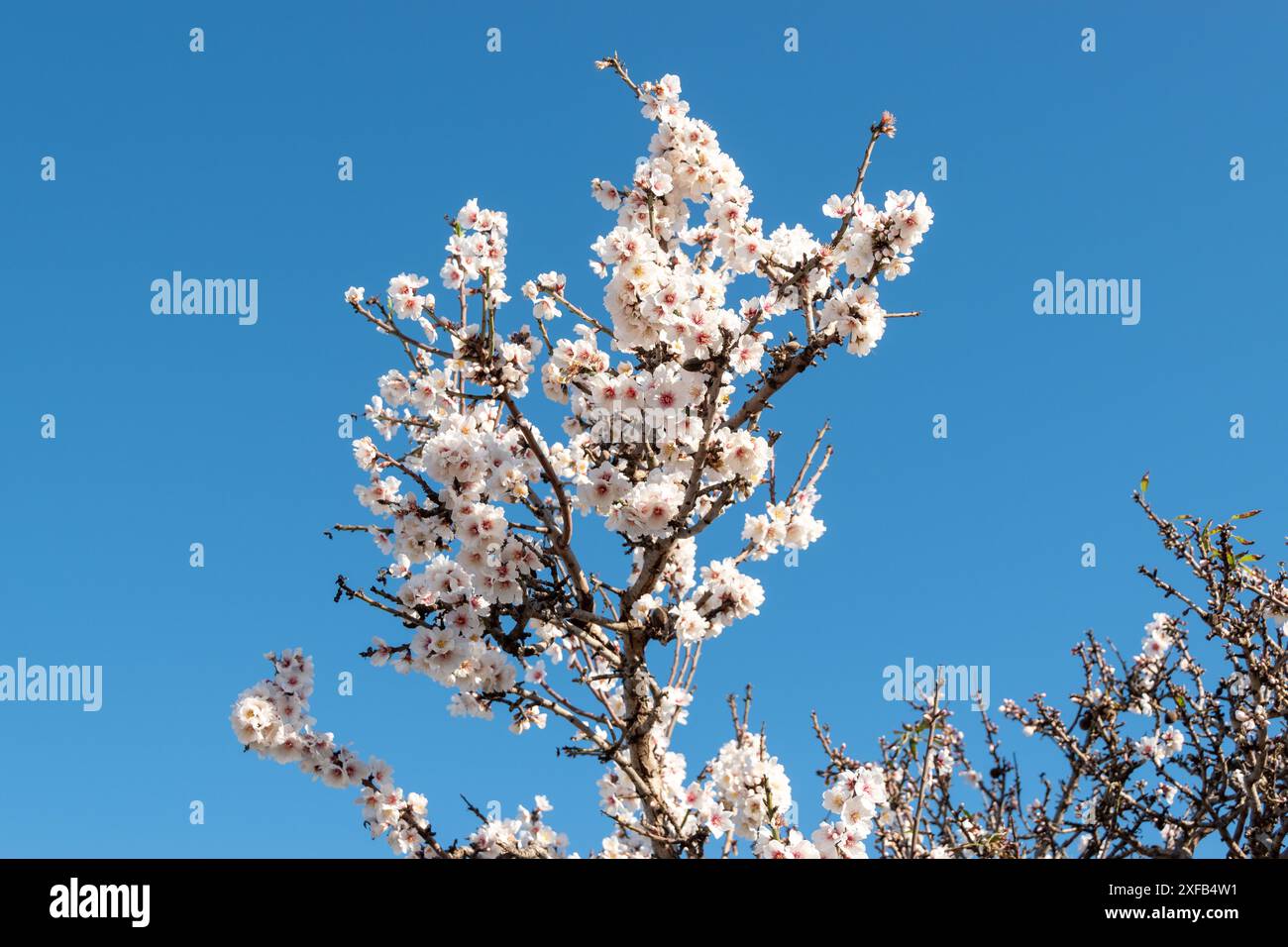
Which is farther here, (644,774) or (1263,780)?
(1263,780)

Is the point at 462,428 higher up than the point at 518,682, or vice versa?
the point at 462,428

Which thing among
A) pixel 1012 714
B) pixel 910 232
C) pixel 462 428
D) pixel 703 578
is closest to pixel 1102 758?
pixel 1012 714

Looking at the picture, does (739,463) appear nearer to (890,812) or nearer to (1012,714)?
(890,812)

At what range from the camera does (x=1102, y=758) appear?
7.16 meters

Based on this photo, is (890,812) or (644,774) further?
(890,812)

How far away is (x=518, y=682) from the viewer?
5895 millimetres
